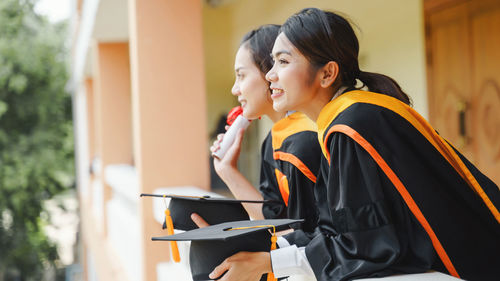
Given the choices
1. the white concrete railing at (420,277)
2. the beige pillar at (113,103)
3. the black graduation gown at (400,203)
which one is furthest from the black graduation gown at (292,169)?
the beige pillar at (113,103)

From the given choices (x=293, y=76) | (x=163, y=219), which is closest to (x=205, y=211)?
(x=293, y=76)

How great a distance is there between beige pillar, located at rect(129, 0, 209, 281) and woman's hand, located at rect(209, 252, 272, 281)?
83.4 inches

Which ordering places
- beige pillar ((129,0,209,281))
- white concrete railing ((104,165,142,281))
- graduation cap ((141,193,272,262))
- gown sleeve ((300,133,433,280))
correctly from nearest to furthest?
gown sleeve ((300,133,433,280)), graduation cap ((141,193,272,262)), beige pillar ((129,0,209,281)), white concrete railing ((104,165,142,281))

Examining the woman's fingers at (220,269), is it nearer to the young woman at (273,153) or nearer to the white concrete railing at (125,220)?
the young woman at (273,153)

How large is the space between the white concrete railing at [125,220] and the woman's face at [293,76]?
273cm

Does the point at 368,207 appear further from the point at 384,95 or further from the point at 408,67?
the point at 408,67

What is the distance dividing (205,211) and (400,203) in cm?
87

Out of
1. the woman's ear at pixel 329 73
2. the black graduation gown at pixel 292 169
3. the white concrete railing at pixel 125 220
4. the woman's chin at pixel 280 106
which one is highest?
the woman's ear at pixel 329 73

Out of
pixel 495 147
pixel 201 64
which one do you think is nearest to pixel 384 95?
pixel 201 64

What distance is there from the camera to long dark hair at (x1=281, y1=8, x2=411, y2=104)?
1.55 meters

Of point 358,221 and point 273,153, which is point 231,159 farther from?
point 358,221

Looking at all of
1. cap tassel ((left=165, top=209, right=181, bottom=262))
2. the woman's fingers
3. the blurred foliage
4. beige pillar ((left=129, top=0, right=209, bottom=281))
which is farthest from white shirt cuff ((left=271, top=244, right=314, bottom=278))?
the blurred foliage

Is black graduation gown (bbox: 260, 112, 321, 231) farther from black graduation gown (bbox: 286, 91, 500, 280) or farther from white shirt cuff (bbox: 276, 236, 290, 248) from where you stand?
black graduation gown (bbox: 286, 91, 500, 280)

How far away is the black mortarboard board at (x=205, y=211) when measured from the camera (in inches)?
78.5
